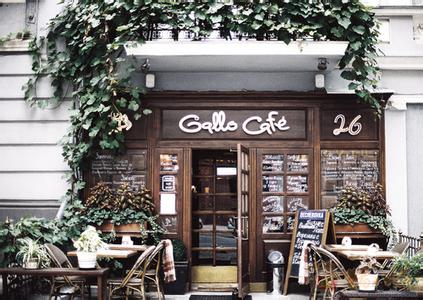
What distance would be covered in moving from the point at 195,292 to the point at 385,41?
5.57m

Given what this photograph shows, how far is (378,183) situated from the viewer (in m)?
11.6

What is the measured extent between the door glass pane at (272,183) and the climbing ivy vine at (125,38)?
6.64ft

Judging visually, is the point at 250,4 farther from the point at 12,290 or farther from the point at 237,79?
the point at 12,290

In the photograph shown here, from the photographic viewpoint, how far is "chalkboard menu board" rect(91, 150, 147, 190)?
11750 mm

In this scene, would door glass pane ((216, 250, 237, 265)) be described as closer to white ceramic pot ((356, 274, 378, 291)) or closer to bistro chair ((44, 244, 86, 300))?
bistro chair ((44, 244, 86, 300))

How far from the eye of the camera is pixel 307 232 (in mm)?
11102

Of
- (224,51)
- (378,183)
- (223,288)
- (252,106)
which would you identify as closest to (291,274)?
(223,288)

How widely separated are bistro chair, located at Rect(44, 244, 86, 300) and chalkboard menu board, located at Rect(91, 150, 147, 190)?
239 cm

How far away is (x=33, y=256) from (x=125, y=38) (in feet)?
13.1

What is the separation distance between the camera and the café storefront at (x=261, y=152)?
11.6m

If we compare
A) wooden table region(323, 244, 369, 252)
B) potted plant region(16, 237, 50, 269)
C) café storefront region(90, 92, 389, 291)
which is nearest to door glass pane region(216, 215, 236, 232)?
café storefront region(90, 92, 389, 291)

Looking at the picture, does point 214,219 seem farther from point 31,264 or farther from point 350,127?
point 31,264

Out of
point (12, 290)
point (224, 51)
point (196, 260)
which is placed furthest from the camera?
point (196, 260)

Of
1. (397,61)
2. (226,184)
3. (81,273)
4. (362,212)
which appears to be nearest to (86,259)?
(81,273)
